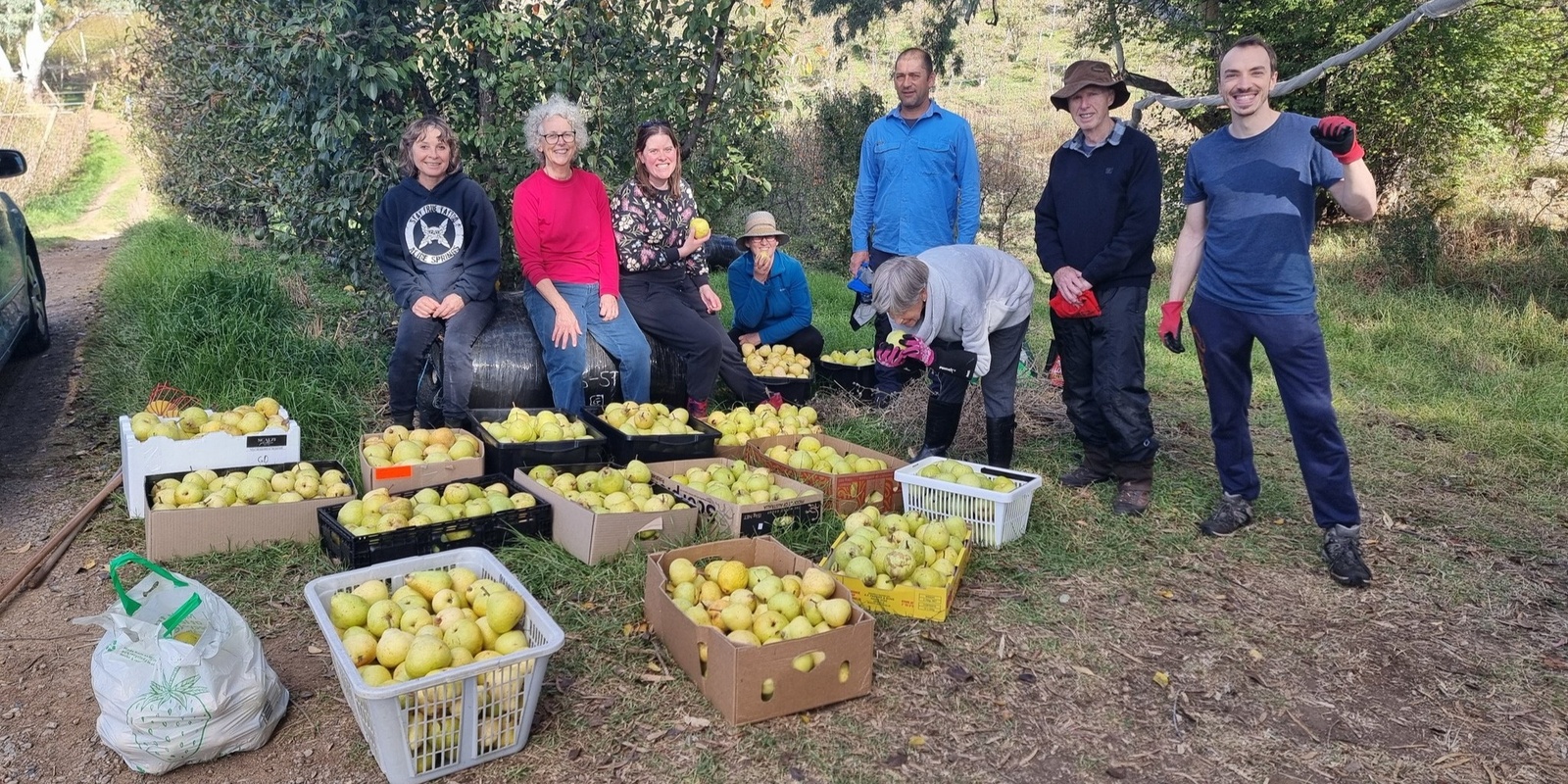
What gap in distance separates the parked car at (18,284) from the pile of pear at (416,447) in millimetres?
3076

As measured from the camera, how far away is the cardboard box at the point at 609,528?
158 inches

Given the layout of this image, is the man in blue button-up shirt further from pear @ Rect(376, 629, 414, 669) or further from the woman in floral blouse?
pear @ Rect(376, 629, 414, 669)

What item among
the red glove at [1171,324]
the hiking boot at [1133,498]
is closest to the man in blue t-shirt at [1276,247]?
the red glove at [1171,324]

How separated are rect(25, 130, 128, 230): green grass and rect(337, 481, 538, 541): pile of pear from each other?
572 inches

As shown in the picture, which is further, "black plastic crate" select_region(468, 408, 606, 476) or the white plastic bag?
"black plastic crate" select_region(468, 408, 606, 476)

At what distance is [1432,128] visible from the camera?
11.4m

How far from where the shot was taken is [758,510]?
13.8ft

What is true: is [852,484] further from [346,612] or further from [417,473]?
[346,612]

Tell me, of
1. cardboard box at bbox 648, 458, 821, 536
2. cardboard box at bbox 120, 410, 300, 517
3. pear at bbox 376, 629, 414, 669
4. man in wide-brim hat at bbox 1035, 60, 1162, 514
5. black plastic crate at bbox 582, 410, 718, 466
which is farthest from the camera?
black plastic crate at bbox 582, 410, 718, 466

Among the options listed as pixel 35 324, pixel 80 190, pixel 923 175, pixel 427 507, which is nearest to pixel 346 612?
pixel 427 507

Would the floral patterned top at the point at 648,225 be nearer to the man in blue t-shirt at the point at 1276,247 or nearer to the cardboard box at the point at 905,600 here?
the cardboard box at the point at 905,600

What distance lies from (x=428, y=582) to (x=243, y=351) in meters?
3.79

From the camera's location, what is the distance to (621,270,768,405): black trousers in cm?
589

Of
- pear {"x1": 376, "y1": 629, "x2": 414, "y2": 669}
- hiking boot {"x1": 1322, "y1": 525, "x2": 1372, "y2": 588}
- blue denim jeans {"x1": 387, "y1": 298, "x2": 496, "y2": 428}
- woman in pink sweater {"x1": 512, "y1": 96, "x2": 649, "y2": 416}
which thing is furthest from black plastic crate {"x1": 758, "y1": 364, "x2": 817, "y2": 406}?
pear {"x1": 376, "y1": 629, "x2": 414, "y2": 669}
